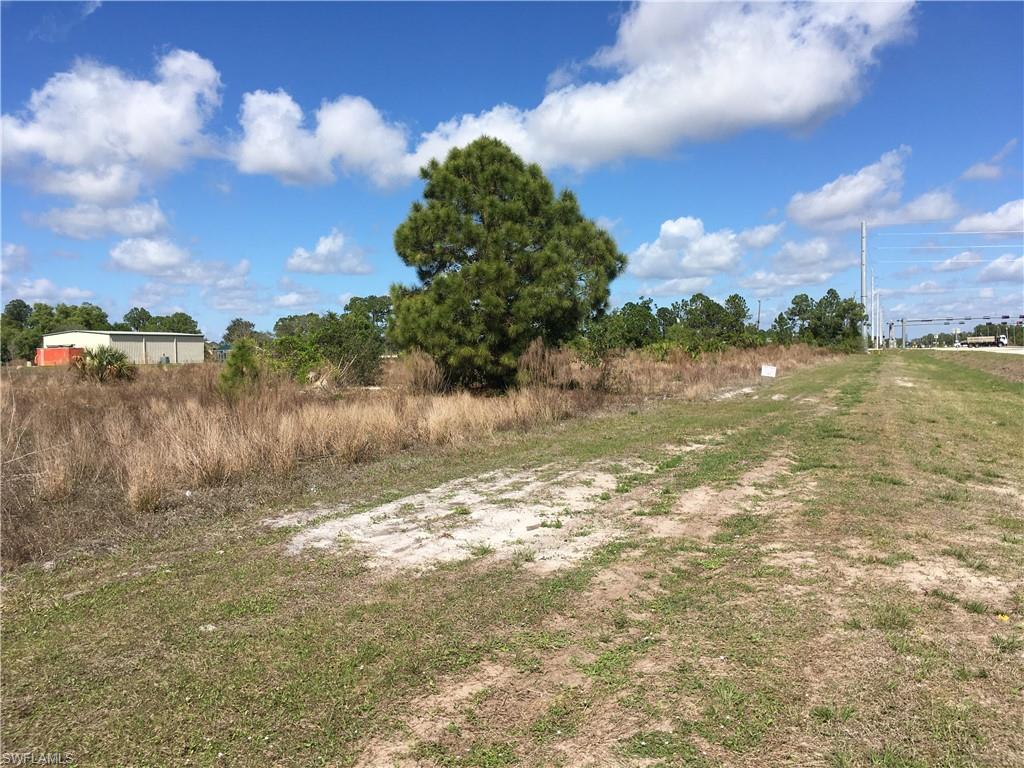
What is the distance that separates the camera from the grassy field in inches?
107

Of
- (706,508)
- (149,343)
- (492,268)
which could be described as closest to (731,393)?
(492,268)

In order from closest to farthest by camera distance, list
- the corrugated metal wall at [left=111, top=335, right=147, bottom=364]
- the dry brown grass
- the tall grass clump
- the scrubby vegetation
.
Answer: the dry brown grass, the scrubby vegetation, the tall grass clump, the corrugated metal wall at [left=111, top=335, right=147, bottom=364]

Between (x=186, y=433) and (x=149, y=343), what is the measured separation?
198ft

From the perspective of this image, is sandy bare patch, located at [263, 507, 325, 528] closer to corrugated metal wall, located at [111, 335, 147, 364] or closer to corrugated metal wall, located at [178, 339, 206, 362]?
corrugated metal wall, located at [111, 335, 147, 364]

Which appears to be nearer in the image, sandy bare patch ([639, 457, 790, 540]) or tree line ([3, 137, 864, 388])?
sandy bare patch ([639, 457, 790, 540])

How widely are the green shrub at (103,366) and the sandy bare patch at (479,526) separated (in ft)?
59.1

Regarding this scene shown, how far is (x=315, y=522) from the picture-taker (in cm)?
620

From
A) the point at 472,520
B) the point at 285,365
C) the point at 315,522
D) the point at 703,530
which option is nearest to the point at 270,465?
the point at 315,522

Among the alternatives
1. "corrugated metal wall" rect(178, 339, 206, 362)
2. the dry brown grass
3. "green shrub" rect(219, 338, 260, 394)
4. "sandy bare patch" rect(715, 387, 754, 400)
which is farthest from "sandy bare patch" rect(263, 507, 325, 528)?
"corrugated metal wall" rect(178, 339, 206, 362)

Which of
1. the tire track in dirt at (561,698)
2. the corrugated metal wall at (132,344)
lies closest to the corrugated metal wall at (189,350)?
the corrugated metal wall at (132,344)

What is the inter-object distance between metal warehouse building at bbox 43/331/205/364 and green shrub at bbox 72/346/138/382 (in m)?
35.5

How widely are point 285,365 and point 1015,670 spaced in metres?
18.1

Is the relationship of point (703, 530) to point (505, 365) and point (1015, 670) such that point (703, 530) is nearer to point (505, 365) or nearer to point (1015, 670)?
point (1015, 670)

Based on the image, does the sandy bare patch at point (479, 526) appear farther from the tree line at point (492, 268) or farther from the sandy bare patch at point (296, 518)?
the tree line at point (492, 268)
